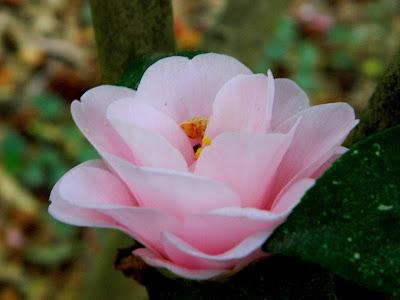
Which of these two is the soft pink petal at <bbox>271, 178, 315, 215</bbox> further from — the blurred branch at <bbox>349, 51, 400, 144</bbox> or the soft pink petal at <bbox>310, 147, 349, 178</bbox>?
the blurred branch at <bbox>349, 51, 400, 144</bbox>

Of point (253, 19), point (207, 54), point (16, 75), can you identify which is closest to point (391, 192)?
point (207, 54)

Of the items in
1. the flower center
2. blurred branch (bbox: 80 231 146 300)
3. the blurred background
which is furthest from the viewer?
the blurred background

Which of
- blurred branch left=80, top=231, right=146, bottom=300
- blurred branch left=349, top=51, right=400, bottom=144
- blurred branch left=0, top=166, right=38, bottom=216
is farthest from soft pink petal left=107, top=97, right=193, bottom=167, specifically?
blurred branch left=0, top=166, right=38, bottom=216

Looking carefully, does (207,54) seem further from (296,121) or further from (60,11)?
(60,11)

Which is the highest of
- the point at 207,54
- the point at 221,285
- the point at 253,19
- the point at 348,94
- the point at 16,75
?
the point at 207,54

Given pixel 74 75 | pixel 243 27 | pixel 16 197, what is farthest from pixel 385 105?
pixel 74 75
